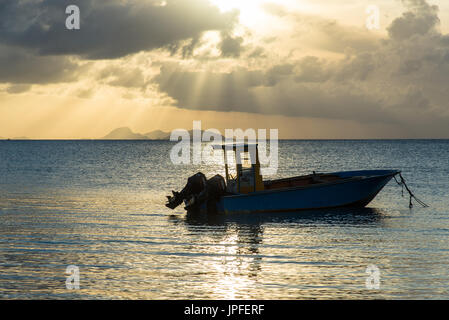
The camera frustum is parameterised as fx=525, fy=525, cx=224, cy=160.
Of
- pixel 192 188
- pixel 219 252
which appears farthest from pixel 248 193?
pixel 219 252

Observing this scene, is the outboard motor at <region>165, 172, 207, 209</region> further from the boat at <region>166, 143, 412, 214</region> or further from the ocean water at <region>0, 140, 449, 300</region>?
the ocean water at <region>0, 140, 449, 300</region>

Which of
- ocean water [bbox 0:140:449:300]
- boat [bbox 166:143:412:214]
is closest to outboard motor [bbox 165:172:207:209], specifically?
boat [bbox 166:143:412:214]

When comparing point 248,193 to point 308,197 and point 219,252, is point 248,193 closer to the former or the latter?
point 308,197

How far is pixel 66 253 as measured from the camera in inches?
688

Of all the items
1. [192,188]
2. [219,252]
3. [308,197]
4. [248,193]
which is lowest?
[219,252]

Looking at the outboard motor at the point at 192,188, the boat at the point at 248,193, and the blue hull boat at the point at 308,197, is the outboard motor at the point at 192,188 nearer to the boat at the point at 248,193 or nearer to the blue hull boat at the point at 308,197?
the boat at the point at 248,193

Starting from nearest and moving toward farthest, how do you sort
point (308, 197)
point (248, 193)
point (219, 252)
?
point (219, 252)
point (248, 193)
point (308, 197)

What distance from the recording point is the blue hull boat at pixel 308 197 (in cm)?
2622

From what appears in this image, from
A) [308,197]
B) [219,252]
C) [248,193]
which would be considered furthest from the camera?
[308,197]

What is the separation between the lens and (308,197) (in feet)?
88.5

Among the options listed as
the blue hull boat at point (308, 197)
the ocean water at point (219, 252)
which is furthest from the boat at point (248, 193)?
A: the ocean water at point (219, 252)

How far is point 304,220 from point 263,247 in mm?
6653
